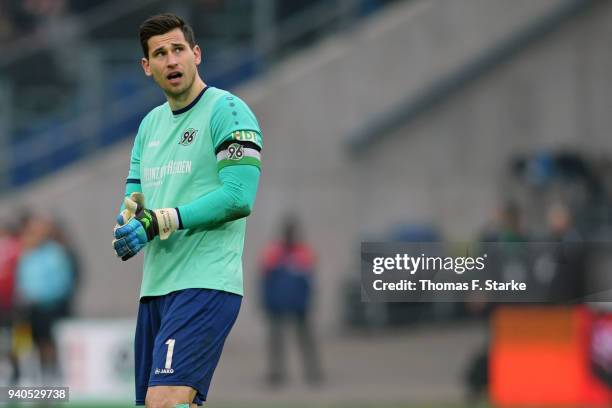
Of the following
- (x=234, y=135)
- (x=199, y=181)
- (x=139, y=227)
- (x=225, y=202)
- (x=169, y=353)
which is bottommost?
(x=169, y=353)

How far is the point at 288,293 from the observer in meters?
17.8

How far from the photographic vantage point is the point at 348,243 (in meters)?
20.9

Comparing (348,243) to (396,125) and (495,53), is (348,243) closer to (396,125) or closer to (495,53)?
(396,125)

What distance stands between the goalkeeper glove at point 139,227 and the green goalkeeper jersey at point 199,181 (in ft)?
0.68

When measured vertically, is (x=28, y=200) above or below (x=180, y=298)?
above

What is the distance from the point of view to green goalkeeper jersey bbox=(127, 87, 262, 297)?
602 centimetres

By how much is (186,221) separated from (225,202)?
18cm

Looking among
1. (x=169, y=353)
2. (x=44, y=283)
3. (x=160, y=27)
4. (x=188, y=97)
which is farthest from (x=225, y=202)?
(x=44, y=283)

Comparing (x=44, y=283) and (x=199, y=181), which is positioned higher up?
(x=44, y=283)

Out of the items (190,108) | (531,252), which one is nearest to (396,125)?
(531,252)

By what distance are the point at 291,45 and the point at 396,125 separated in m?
2.02

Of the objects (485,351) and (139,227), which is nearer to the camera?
(139,227)

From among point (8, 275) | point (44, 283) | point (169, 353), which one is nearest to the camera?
point (169, 353)

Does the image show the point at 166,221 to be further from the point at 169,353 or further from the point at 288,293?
the point at 288,293
